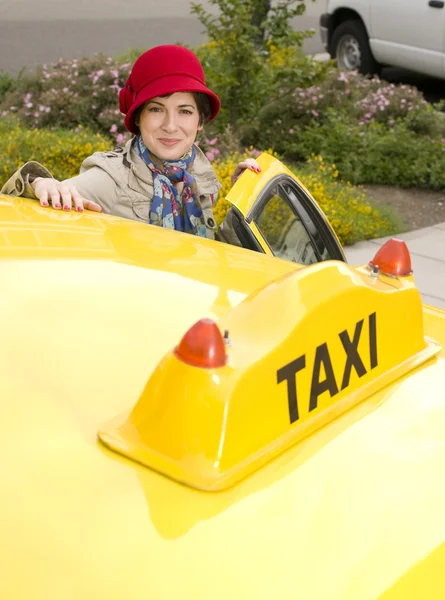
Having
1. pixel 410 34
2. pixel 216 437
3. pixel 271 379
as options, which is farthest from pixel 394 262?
pixel 410 34

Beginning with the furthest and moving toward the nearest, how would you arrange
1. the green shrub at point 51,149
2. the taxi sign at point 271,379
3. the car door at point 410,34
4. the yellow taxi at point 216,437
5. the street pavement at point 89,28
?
the street pavement at point 89,28
the car door at point 410,34
the green shrub at point 51,149
the taxi sign at point 271,379
the yellow taxi at point 216,437

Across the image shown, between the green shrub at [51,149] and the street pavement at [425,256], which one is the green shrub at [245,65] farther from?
the street pavement at [425,256]

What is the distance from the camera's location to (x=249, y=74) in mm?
8648

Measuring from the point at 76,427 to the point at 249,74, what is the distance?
302 inches

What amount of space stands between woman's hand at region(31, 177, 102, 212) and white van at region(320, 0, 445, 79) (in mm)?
9508

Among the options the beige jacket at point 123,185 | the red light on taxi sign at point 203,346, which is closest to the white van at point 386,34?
the beige jacket at point 123,185

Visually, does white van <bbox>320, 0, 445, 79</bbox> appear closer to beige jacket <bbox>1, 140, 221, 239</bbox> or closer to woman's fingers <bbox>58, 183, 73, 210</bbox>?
beige jacket <bbox>1, 140, 221, 239</bbox>

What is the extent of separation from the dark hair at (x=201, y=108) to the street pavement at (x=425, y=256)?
278 centimetres

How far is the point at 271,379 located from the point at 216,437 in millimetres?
133

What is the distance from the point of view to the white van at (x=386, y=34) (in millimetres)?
11242

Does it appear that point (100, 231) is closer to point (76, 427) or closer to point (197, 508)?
point (76, 427)

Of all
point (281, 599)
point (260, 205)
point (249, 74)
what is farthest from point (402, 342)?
point (249, 74)

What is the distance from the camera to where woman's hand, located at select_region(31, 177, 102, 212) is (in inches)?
92.9

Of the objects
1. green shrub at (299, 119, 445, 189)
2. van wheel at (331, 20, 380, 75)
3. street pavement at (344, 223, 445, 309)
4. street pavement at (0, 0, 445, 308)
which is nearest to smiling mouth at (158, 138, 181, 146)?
street pavement at (344, 223, 445, 309)
